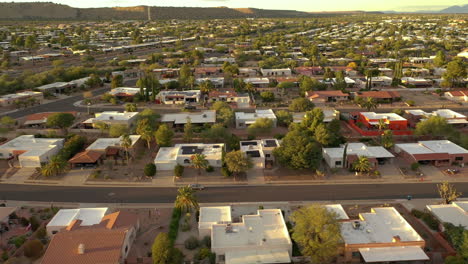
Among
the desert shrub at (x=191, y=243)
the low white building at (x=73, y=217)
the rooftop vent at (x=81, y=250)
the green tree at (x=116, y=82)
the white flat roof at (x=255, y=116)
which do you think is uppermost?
the green tree at (x=116, y=82)

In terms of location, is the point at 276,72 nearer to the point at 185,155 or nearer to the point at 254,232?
Result: the point at 185,155

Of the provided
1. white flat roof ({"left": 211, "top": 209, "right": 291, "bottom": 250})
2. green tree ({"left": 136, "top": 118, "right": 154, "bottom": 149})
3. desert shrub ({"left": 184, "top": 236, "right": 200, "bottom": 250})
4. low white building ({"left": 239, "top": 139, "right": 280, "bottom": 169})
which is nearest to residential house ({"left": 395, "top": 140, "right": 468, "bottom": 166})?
low white building ({"left": 239, "top": 139, "right": 280, "bottom": 169})

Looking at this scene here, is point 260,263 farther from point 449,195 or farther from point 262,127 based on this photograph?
point 262,127

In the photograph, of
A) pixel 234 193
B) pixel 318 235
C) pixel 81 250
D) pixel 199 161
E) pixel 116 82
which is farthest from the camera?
pixel 116 82

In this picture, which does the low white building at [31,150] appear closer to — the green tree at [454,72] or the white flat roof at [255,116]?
the white flat roof at [255,116]

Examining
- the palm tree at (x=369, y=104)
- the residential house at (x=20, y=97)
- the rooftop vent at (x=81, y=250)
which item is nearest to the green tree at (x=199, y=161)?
the rooftop vent at (x=81, y=250)

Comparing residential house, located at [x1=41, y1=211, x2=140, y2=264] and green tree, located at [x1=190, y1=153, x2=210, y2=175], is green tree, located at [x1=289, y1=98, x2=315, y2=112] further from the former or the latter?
residential house, located at [x1=41, y1=211, x2=140, y2=264]

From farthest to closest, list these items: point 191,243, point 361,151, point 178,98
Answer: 1. point 178,98
2. point 361,151
3. point 191,243

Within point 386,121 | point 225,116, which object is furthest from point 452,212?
point 225,116
